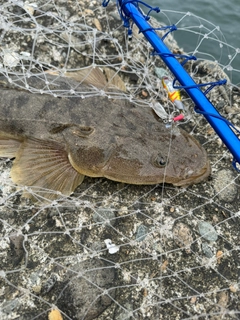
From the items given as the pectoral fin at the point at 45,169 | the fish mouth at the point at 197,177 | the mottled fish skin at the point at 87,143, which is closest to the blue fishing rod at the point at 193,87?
the fish mouth at the point at 197,177

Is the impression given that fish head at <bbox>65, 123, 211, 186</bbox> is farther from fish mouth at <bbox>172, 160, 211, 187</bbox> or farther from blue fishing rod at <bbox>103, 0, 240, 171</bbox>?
blue fishing rod at <bbox>103, 0, 240, 171</bbox>

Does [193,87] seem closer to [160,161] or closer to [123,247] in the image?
[160,161]

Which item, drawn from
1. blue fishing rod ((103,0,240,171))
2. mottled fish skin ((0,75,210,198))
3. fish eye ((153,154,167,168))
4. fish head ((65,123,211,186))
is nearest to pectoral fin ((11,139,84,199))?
mottled fish skin ((0,75,210,198))

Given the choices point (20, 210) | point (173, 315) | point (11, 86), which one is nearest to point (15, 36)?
point (11, 86)

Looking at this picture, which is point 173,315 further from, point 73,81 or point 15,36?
point 15,36

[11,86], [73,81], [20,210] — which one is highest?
[73,81]

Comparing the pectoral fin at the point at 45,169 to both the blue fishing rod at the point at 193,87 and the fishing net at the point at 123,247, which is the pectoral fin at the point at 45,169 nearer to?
the fishing net at the point at 123,247
